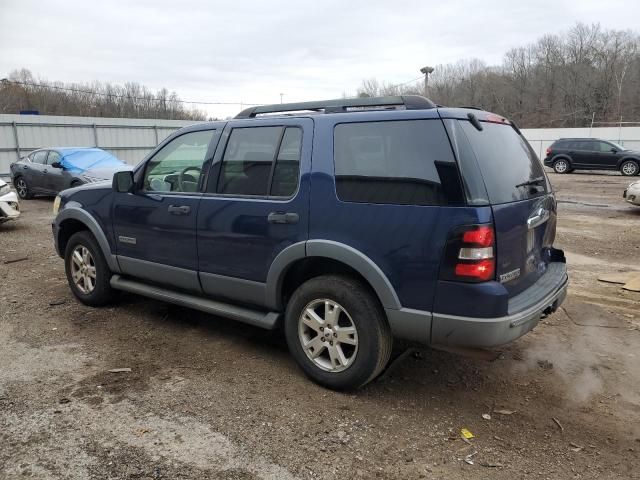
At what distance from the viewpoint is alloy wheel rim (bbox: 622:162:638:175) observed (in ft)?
76.4

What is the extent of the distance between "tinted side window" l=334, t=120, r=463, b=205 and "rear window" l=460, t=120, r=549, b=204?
21cm

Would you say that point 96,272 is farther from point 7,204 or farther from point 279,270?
point 7,204

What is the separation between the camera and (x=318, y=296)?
3.54 meters

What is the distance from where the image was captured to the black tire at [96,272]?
5.14 m

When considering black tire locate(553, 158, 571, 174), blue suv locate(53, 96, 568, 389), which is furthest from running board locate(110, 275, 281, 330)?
black tire locate(553, 158, 571, 174)

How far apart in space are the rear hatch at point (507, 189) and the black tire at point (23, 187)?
15062 millimetres

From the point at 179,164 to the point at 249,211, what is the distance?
1083 mm

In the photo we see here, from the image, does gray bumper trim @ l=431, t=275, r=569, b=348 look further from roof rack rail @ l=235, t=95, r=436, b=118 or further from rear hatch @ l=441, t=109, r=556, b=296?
roof rack rail @ l=235, t=95, r=436, b=118

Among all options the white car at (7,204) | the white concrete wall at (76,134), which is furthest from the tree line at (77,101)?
the white car at (7,204)

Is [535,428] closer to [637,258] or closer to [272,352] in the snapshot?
[272,352]

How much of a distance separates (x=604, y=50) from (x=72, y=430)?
8512 centimetres

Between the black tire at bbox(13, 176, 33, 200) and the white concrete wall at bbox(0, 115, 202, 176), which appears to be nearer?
the black tire at bbox(13, 176, 33, 200)

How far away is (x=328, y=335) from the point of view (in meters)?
3.55

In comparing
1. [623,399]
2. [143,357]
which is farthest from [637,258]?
[143,357]
